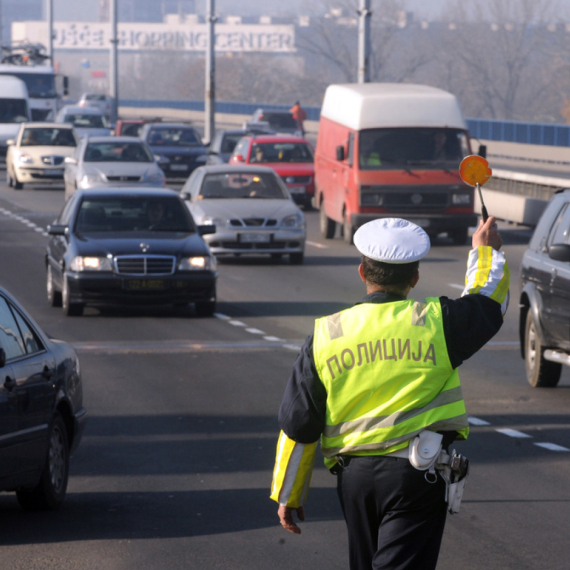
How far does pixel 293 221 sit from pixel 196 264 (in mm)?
5737

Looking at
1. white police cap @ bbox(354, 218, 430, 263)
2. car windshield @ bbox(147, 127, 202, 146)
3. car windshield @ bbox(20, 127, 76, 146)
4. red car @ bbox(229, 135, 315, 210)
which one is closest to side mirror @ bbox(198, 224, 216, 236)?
white police cap @ bbox(354, 218, 430, 263)

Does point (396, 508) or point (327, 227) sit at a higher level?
point (396, 508)

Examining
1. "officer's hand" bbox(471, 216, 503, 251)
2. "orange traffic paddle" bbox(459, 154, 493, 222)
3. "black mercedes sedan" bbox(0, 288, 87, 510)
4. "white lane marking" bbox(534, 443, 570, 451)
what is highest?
"orange traffic paddle" bbox(459, 154, 493, 222)

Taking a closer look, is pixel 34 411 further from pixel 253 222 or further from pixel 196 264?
pixel 253 222

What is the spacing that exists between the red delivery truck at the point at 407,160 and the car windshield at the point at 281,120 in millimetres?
35468

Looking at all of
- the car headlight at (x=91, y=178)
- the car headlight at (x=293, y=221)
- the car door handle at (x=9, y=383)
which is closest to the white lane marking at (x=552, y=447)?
the car door handle at (x=9, y=383)

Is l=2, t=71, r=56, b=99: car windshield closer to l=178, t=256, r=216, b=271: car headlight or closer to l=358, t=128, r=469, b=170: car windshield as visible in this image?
l=358, t=128, r=469, b=170: car windshield

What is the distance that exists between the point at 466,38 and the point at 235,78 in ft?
113

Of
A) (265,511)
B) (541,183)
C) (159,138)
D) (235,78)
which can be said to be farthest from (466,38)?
(265,511)

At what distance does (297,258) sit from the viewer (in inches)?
877

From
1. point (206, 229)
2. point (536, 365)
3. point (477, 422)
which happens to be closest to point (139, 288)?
point (206, 229)

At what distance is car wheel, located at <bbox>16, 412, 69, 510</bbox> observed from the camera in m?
7.18

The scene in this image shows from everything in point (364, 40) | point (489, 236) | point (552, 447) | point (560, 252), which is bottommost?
point (552, 447)

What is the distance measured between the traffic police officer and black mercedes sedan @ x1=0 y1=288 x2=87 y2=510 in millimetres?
2863
